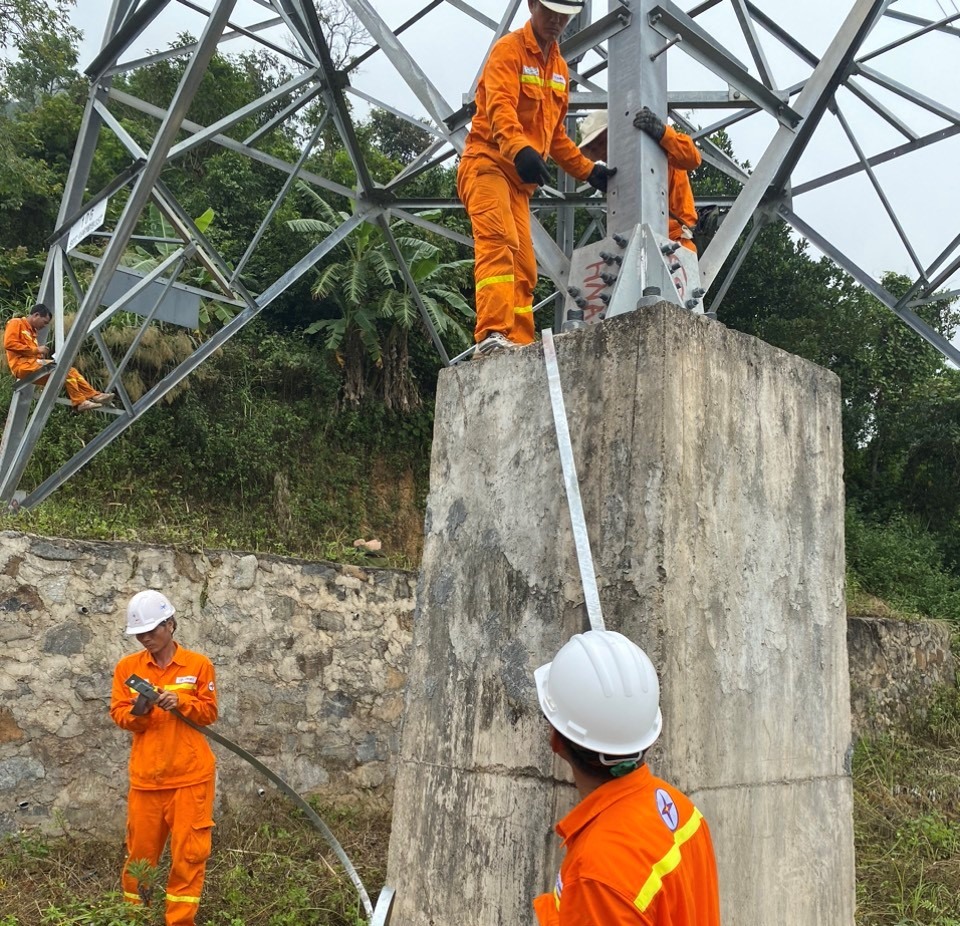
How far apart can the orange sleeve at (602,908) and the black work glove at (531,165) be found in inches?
93.9

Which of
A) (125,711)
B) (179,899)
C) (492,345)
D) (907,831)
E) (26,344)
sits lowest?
(179,899)

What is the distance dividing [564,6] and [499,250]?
1.08 metres

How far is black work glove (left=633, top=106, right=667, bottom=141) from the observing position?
2928 mm

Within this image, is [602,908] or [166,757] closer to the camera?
[602,908]

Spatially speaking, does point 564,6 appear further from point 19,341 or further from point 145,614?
point 19,341

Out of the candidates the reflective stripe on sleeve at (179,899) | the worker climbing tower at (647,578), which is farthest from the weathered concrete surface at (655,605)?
the reflective stripe on sleeve at (179,899)

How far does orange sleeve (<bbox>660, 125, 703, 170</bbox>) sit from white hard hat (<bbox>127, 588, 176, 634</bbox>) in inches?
127

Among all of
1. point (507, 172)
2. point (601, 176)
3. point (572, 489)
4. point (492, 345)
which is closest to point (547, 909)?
point (572, 489)

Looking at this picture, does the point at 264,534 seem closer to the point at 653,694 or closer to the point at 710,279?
the point at 710,279

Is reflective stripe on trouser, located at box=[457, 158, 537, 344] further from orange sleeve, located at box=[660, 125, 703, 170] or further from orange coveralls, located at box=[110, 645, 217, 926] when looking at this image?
orange coveralls, located at box=[110, 645, 217, 926]

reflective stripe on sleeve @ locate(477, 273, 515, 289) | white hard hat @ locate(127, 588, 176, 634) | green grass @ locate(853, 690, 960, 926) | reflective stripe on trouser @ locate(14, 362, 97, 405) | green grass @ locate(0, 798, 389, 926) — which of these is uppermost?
reflective stripe on trouser @ locate(14, 362, 97, 405)

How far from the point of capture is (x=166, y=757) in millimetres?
4578

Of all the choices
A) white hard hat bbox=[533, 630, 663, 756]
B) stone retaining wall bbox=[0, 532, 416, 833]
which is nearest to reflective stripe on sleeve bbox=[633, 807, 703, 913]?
white hard hat bbox=[533, 630, 663, 756]

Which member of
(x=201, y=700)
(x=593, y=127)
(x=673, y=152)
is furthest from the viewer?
(x=201, y=700)
